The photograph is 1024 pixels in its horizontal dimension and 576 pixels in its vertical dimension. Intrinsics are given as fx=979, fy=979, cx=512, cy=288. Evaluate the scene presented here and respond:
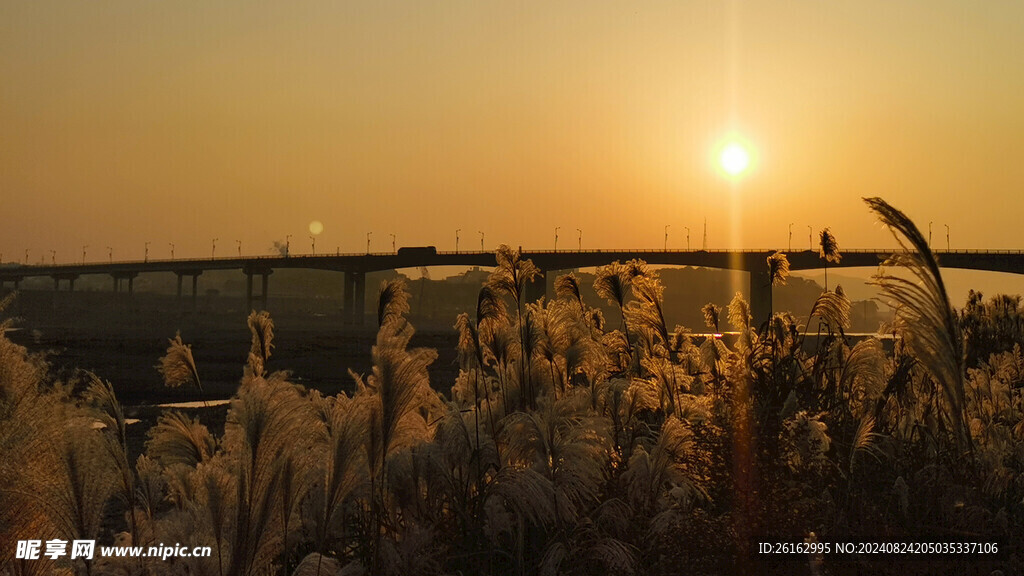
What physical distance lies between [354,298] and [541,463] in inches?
4943

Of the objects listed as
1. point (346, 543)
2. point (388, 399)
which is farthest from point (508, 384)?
point (388, 399)

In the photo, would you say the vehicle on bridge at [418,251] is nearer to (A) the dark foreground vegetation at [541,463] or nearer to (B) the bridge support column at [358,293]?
(B) the bridge support column at [358,293]

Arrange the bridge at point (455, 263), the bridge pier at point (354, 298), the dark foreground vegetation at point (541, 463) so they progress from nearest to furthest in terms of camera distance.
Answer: the dark foreground vegetation at point (541, 463) < the bridge at point (455, 263) < the bridge pier at point (354, 298)

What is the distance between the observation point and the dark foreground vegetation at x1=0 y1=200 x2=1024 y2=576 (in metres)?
4.09

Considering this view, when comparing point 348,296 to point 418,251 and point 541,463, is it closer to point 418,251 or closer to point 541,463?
point 418,251

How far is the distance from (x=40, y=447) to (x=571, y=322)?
4.15 m

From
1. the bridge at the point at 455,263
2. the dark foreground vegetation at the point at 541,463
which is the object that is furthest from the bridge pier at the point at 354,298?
the dark foreground vegetation at the point at 541,463

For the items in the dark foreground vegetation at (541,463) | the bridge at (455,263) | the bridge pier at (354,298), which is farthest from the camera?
the bridge pier at (354,298)

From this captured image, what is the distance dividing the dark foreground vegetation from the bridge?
7815 centimetres

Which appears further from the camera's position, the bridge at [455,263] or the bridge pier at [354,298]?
the bridge pier at [354,298]

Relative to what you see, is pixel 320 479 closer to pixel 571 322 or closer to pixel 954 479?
pixel 571 322

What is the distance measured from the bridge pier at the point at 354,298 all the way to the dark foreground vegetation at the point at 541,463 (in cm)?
12067

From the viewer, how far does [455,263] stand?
12106 centimetres

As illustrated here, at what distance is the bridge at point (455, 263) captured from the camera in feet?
322
